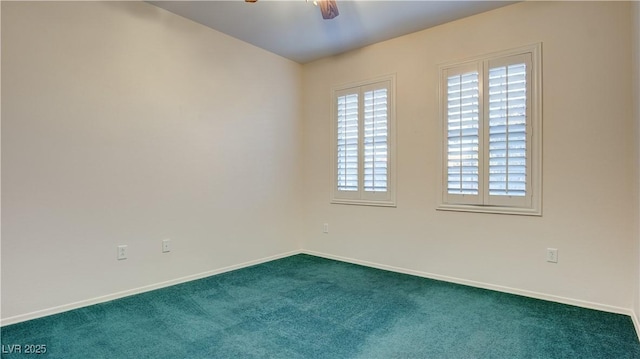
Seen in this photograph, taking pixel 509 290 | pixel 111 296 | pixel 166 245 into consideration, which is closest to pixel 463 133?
pixel 509 290

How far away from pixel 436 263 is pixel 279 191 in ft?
6.86

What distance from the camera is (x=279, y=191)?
4.36 metres

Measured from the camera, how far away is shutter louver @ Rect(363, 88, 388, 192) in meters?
3.83

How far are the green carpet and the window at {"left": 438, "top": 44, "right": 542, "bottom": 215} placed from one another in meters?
0.89

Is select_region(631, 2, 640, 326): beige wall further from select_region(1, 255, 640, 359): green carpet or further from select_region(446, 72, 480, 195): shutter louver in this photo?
select_region(446, 72, 480, 195): shutter louver

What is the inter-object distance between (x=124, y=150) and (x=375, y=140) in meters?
2.56

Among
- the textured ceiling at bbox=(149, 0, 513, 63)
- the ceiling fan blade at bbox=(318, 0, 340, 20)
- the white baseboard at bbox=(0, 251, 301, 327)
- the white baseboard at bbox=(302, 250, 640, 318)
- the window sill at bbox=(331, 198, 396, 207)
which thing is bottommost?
the white baseboard at bbox=(302, 250, 640, 318)

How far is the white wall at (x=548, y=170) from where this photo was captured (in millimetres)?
2570

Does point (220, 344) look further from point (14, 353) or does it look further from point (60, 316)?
point (60, 316)

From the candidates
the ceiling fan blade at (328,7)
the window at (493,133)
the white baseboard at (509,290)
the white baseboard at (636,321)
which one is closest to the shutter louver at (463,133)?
the window at (493,133)

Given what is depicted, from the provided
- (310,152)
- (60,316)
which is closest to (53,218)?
(60,316)

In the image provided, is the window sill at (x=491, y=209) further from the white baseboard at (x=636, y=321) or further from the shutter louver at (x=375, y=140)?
the white baseboard at (x=636, y=321)

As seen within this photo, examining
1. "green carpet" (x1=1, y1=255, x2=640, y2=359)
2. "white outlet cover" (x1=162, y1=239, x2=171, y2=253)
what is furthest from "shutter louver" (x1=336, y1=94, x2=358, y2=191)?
"white outlet cover" (x1=162, y1=239, x2=171, y2=253)

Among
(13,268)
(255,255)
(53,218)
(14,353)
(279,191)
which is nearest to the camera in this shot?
(14,353)
